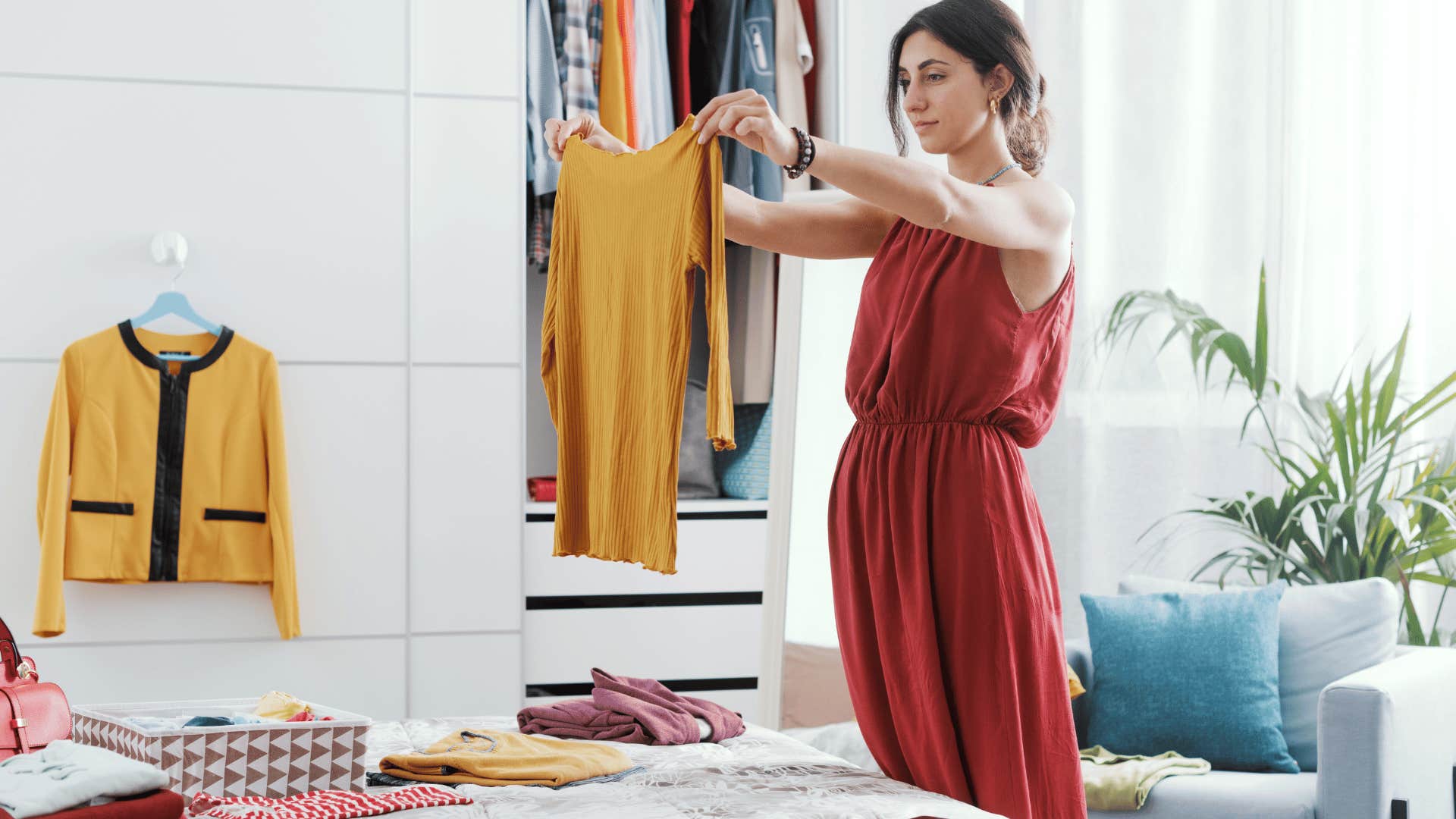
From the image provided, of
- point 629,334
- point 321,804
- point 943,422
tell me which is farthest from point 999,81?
point 321,804

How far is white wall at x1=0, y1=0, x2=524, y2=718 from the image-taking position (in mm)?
2844

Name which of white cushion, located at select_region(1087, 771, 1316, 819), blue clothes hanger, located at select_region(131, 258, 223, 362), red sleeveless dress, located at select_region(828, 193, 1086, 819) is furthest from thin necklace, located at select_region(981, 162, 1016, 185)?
blue clothes hanger, located at select_region(131, 258, 223, 362)

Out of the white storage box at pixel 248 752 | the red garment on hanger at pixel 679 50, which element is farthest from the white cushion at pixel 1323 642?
the red garment on hanger at pixel 679 50

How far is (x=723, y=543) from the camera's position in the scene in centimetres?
334

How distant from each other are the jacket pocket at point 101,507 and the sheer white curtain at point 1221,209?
2388 mm

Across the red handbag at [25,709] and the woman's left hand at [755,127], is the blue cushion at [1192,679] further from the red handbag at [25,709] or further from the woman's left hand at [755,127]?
the red handbag at [25,709]

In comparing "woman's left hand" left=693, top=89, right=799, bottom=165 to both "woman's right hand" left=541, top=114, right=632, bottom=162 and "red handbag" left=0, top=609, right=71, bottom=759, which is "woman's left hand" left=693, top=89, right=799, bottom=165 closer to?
"woman's right hand" left=541, top=114, right=632, bottom=162

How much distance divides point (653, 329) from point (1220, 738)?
5.22ft

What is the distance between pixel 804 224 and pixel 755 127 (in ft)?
1.15

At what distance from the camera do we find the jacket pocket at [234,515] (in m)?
2.86

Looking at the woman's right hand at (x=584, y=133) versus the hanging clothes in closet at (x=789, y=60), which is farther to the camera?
the hanging clothes in closet at (x=789, y=60)

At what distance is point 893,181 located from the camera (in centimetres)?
134

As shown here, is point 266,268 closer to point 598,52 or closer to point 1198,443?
point 598,52

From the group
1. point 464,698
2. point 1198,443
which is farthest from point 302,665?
point 1198,443
